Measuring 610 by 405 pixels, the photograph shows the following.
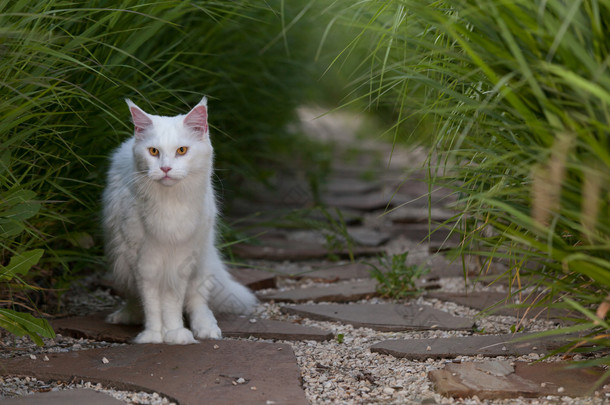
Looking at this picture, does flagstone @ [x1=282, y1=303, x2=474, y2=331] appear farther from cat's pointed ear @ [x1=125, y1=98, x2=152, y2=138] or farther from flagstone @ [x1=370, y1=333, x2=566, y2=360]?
cat's pointed ear @ [x1=125, y1=98, x2=152, y2=138]

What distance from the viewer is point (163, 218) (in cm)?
252

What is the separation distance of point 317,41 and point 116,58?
295 cm

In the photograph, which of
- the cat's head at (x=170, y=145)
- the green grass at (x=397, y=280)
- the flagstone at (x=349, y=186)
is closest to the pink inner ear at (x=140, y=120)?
the cat's head at (x=170, y=145)

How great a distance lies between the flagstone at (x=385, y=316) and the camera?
2775 millimetres

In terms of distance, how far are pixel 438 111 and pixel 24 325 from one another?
1442 mm

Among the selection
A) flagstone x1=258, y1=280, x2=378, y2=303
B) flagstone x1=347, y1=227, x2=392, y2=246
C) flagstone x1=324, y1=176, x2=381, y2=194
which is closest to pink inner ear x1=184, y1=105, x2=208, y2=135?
flagstone x1=258, y1=280, x2=378, y2=303

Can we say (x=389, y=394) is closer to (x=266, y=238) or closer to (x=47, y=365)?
(x=47, y=365)

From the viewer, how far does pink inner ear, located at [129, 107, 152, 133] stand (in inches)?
98.8

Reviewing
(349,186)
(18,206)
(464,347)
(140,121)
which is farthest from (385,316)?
(349,186)

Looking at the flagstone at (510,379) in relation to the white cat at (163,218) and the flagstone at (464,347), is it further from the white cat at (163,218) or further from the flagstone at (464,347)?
the white cat at (163,218)

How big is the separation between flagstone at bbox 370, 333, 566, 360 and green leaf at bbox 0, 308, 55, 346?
110cm

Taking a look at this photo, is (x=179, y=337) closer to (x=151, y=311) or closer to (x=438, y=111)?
(x=151, y=311)

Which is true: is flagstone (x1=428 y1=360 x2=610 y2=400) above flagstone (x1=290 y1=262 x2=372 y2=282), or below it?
above

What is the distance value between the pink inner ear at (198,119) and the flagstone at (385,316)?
0.91 meters
